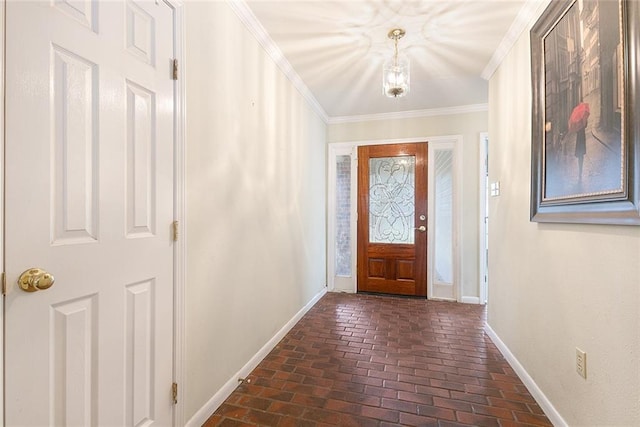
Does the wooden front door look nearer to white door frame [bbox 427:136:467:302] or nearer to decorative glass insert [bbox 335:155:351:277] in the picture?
white door frame [bbox 427:136:467:302]

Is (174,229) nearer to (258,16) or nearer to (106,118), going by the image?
(106,118)

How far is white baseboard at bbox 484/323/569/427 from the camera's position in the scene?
1592mm

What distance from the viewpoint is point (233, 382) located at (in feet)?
6.25

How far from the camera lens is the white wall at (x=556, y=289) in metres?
1.17

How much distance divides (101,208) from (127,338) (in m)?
0.53

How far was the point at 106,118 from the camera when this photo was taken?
109cm

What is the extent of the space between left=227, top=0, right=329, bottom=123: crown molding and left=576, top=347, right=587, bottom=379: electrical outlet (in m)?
2.69

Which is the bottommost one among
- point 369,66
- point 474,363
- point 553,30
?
point 474,363

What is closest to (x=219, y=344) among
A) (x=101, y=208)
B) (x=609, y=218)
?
(x=101, y=208)

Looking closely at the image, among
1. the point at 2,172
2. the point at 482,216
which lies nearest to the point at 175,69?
the point at 2,172

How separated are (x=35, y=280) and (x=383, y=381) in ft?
6.38

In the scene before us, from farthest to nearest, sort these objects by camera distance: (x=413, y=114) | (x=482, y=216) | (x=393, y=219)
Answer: (x=393, y=219) < (x=413, y=114) < (x=482, y=216)

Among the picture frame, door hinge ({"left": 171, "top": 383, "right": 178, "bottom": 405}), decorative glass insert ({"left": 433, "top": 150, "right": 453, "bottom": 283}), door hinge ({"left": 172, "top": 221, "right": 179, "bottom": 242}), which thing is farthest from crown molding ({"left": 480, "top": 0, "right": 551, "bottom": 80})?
door hinge ({"left": 171, "top": 383, "right": 178, "bottom": 405})

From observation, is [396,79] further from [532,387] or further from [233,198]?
[532,387]
